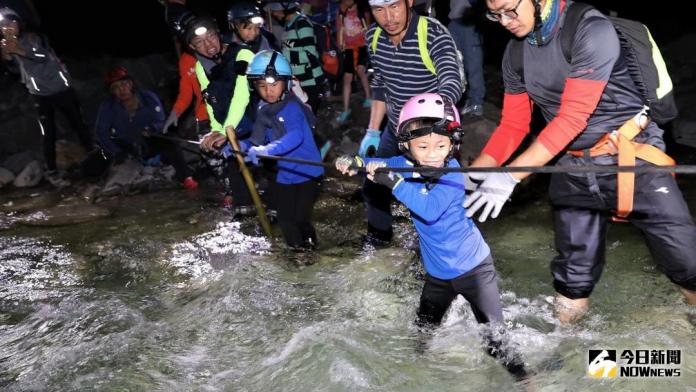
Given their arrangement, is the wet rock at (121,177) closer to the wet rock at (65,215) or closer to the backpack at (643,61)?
the wet rock at (65,215)

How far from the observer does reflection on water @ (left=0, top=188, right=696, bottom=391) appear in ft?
12.3

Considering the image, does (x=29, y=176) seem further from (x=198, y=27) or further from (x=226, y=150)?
(x=198, y=27)

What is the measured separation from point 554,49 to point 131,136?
25.6ft

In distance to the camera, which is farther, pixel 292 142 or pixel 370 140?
pixel 370 140

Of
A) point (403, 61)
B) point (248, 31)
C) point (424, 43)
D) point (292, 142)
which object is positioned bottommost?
point (292, 142)

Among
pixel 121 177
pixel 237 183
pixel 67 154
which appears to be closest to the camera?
pixel 237 183

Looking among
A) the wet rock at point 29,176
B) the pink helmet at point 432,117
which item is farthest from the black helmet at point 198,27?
the wet rock at point 29,176

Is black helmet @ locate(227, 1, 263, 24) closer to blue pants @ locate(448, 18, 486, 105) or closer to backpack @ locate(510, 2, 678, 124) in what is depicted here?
blue pants @ locate(448, 18, 486, 105)

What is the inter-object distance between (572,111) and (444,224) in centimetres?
101

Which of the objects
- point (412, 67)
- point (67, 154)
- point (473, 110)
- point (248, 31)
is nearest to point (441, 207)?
point (412, 67)

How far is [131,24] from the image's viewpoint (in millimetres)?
19422

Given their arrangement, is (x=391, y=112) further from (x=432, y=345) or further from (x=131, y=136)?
(x=131, y=136)

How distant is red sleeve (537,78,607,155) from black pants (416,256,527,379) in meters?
0.91

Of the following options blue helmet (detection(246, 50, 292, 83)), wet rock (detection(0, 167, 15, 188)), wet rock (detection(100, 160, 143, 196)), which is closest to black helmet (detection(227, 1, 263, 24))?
blue helmet (detection(246, 50, 292, 83))
